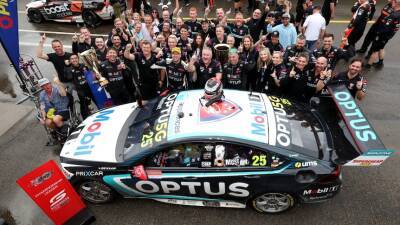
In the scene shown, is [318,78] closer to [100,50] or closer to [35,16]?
[100,50]

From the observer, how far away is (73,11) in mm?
11461

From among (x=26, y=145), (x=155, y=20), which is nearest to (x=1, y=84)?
(x=26, y=145)

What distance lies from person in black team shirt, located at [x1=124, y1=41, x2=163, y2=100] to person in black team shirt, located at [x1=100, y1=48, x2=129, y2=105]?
35 cm

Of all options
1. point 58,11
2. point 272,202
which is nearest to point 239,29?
point 272,202

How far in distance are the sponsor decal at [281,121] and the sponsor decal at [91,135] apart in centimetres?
269

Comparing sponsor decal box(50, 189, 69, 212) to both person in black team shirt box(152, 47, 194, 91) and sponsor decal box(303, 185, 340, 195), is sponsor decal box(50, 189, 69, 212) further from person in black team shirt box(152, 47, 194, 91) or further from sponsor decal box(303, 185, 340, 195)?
sponsor decal box(303, 185, 340, 195)

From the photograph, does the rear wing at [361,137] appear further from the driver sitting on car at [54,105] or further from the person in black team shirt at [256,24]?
the driver sitting on car at [54,105]

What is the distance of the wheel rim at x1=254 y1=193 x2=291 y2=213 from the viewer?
14.1ft

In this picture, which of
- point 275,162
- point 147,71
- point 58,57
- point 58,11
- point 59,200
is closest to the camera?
point 275,162

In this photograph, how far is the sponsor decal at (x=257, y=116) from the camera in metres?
4.06

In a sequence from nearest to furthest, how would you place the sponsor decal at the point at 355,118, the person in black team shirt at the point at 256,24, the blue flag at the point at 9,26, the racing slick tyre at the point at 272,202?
the sponsor decal at the point at 355,118
the racing slick tyre at the point at 272,202
the blue flag at the point at 9,26
the person in black team shirt at the point at 256,24

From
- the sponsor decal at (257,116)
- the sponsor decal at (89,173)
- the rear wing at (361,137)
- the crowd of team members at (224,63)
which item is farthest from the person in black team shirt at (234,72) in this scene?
the sponsor decal at (89,173)

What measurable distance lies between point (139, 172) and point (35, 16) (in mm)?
10910

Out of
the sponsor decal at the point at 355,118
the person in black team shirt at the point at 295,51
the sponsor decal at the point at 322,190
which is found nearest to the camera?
the sponsor decal at the point at 355,118
